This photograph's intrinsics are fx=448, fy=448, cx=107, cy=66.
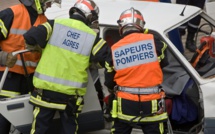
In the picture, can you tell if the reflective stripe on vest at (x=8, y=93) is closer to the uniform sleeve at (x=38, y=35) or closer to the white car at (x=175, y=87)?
the white car at (x=175, y=87)

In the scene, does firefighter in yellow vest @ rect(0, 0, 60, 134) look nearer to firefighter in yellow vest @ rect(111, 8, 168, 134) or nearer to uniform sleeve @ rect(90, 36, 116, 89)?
uniform sleeve @ rect(90, 36, 116, 89)

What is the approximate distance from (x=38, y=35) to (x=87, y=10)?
561 millimetres

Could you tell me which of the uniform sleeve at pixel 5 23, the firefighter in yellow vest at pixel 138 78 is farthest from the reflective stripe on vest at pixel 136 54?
the uniform sleeve at pixel 5 23

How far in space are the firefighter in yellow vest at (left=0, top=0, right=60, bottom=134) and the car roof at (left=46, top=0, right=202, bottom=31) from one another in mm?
728

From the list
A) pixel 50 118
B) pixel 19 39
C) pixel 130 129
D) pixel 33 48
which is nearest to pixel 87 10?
pixel 33 48

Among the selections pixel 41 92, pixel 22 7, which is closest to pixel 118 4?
pixel 22 7

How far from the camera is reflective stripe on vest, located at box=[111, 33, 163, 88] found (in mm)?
4020

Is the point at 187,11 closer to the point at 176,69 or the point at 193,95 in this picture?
the point at 176,69

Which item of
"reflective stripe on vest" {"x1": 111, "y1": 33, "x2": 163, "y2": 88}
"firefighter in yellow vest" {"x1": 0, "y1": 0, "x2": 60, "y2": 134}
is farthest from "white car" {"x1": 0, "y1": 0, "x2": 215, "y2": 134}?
"reflective stripe on vest" {"x1": 111, "y1": 33, "x2": 163, "y2": 88}

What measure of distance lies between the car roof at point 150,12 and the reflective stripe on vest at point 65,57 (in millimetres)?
614

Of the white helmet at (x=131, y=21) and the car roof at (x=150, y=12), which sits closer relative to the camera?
the white helmet at (x=131, y=21)

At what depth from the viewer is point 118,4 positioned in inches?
214

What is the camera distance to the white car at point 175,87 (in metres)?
4.29

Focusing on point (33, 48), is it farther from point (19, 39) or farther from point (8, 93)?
point (8, 93)
